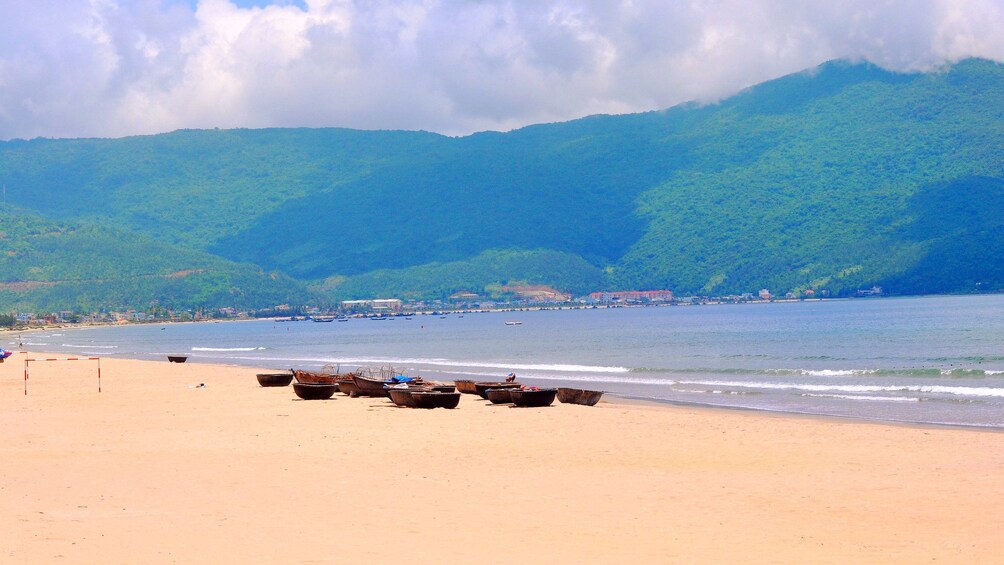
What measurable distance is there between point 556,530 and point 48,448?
11120 millimetres

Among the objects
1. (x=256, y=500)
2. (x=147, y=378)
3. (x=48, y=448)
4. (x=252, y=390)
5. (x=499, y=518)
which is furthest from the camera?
(x=147, y=378)

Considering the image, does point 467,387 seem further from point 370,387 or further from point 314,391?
point 314,391

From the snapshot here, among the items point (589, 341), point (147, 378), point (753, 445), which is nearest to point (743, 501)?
point (753, 445)

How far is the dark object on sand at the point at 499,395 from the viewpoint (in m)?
29.5

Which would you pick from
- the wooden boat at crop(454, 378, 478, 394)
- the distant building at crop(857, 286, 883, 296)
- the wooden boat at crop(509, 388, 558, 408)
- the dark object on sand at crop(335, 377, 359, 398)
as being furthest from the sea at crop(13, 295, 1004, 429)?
the distant building at crop(857, 286, 883, 296)

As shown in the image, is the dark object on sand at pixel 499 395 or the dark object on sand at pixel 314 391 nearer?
the dark object on sand at pixel 499 395

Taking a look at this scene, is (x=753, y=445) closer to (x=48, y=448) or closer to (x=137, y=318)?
(x=48, y=448)

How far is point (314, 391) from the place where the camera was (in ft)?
103

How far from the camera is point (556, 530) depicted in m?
12.4

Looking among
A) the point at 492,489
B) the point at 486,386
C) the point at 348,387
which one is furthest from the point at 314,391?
the point at 492,489

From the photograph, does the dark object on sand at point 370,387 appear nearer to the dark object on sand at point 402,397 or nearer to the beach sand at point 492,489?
the dark object on sand at point 402,397

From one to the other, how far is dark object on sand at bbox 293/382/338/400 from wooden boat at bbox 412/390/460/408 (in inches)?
173

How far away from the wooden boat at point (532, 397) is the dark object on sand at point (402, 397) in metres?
2.77

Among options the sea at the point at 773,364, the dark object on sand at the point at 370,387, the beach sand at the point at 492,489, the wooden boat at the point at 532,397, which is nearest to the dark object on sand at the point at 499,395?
the wooden boat at the point at 532,397
